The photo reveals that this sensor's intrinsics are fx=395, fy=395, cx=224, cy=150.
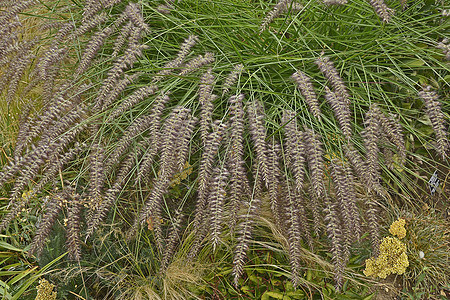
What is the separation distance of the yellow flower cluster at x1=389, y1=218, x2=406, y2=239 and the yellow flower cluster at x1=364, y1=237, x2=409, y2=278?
0.05 m

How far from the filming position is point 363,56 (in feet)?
8.53

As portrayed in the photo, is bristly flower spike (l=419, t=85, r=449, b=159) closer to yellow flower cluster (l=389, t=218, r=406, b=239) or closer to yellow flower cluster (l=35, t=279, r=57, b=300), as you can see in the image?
yellow flower cluster (l=389, t=218, r=406, b=239)

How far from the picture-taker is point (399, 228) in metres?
2.45

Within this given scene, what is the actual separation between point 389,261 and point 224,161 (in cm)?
125

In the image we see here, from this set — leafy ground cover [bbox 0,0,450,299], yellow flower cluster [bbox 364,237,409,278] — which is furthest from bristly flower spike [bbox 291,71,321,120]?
yellow flower cluster [bbox 364,237,409,278]

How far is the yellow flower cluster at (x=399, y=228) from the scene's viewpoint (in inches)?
95.7

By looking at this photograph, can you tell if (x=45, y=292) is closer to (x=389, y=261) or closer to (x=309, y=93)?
(x=309, y=93)

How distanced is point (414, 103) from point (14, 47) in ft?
8.92

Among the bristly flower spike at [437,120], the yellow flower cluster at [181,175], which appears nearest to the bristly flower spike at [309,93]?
the bristly flower spike at [437,120]

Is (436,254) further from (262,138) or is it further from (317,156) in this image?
(262,138)

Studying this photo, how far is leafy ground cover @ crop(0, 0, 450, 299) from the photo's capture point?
1939 millimetres

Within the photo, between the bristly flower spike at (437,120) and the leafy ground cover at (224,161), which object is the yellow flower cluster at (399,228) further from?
the bristly flower spike at (437,120)

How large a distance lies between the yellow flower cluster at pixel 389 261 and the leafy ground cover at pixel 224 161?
0.01 meters

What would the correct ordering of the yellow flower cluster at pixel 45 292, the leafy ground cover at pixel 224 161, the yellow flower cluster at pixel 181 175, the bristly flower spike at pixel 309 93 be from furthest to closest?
the yellow flower cluster at pixel 181 175
the yellow flower cluster at pixel 45 292
the leafy ground cover at pixel 224 161
the bristly flower spike at pixel 309 93
